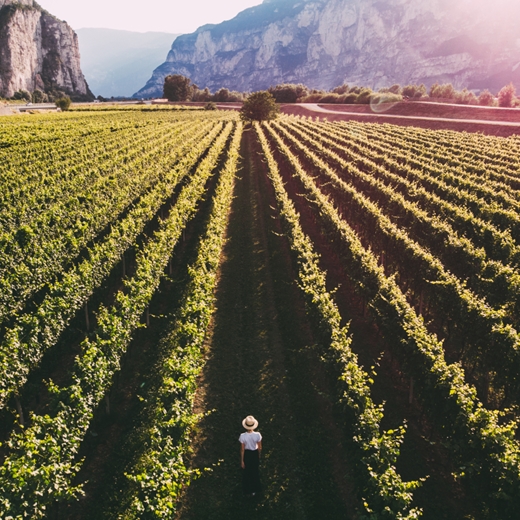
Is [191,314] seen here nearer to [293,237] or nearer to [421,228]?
[293,237]

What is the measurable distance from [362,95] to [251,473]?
11996 cm

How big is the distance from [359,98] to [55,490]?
398ft

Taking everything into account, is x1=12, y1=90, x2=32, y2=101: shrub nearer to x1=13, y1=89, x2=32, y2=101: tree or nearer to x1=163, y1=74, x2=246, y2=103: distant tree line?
x1=13, y1=89, x2=32, y2=101: tree

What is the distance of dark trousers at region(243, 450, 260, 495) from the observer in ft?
27.5

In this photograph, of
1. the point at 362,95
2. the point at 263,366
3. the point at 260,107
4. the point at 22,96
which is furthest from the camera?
the point at 22,96

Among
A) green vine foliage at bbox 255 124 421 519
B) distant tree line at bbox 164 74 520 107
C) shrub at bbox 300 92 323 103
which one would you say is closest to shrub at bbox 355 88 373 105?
distant tree line at bbox 164 74 520 107

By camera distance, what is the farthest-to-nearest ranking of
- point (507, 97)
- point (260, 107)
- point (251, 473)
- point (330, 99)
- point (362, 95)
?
point (330, 99)
point (362, 95)
point (507, 97)
point (260, 107)
point (251, 473)

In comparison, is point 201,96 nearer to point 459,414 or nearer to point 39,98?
point 39,98

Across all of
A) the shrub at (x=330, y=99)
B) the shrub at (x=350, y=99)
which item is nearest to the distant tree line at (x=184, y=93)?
the shrub at (x=330, y=99)

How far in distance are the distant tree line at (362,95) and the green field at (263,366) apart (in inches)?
3681

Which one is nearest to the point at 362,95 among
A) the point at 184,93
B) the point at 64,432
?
the point at 184,93

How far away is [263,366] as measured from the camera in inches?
510

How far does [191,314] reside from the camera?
1284cm

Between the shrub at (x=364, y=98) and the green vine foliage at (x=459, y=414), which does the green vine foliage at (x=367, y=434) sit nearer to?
the green vine foliage at (x=459, y=414)
